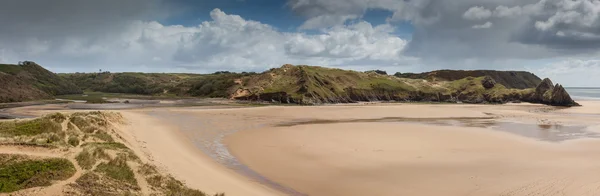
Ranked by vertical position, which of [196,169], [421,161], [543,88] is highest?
[543,88]

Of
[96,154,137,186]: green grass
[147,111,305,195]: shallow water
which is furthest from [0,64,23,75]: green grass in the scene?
[96,154,137,186]: green grass

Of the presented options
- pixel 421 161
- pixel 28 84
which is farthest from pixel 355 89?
pixel 421 161

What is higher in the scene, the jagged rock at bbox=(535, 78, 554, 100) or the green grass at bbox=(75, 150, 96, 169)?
the jagged rock at bbox=(535, 78, 554, 100)

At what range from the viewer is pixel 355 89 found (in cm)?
10938

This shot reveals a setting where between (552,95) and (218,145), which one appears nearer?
(218,145)

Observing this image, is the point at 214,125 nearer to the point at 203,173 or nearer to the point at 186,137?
the point at 186,137

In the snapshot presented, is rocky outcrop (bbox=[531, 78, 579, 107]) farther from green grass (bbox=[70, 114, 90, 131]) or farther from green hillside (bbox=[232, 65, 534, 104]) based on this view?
green grass (bbox=[70, 114, 90, 131])

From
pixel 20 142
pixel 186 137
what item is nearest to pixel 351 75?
pixel 186 137

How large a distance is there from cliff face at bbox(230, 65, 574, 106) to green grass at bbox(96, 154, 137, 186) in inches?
3040

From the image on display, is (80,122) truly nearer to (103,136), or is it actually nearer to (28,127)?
(103,136)

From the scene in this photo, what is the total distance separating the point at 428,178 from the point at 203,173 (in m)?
11.8

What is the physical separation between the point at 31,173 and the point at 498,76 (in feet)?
590

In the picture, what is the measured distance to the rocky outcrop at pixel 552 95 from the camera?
89750mm

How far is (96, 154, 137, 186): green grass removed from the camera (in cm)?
1344
